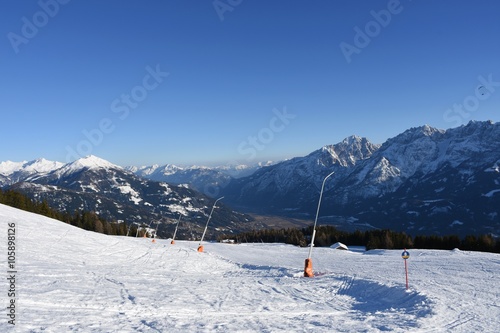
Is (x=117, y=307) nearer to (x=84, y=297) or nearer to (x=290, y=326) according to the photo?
(x=84, y=297)

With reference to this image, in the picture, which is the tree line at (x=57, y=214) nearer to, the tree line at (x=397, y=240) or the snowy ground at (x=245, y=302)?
the tree line at (x=397, y=240)

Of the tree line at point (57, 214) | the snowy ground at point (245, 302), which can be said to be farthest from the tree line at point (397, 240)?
the snowy ground at point (245, 302)

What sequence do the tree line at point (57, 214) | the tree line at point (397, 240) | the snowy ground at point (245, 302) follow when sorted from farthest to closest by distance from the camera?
the tree line at point (57, 214)
the tree line at point (397, 240)
the snowy ground at point (245, 302)

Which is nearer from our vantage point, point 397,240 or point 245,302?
point 245,302

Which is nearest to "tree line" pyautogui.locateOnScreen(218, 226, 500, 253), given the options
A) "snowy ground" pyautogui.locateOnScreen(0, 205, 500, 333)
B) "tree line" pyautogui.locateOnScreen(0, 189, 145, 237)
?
"tree line" pyautogui.locateOnScreen(0, 189, 145, 237)

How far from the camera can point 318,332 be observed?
10.7m

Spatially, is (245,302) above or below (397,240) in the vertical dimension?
below

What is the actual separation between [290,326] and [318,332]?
1017 mm

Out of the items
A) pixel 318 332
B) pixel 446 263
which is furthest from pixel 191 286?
pixel 446 263

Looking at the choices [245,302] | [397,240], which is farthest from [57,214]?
[245,302]

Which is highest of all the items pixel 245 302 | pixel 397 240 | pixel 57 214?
pixel 397 240

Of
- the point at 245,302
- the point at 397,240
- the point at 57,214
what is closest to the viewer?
the point at 245,302

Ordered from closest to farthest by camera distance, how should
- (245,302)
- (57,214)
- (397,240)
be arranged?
(245,302)
(397,240)
(57,214)

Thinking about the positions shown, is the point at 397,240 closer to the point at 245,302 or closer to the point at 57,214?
the point at 245,302
